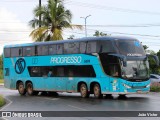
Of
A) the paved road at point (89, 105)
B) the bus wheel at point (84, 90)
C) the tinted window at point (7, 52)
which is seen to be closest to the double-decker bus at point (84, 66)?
the bus wheel at point (84, 90)

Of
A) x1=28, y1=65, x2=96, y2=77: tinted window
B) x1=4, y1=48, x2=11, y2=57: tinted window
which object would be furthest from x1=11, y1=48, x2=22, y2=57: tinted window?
x1=28, y1=65, x2=96, y2=77: tinted window

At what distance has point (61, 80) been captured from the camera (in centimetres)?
3120

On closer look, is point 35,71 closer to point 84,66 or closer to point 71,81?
point 71,81

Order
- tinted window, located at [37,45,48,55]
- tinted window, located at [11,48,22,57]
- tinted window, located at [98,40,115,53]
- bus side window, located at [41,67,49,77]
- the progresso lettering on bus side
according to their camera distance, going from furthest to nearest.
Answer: tinted window, located at [11,48,22,57] → bus side window, located at [41,67,49,77] → tinted window, located at [37,45,48,55] → the progresso lettering on bus side → tinted window, located at [98,40,115,53]

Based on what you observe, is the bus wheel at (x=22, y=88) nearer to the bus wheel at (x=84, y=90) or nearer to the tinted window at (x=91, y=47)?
the bus wheel at (x=84, y=90)

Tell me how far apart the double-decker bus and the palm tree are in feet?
38.4

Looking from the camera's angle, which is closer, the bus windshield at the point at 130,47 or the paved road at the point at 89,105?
the paved road at the point at 89,105

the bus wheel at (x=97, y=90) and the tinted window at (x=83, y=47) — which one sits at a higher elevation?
the tinted window at (x=83, y=47)

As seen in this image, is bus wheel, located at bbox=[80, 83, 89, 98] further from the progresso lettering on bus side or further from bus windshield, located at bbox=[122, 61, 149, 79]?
bus windshield, located at bbox=[122, 61, 149, 79]

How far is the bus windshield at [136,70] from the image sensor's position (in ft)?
87.4

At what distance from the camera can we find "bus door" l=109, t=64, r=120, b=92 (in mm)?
26823

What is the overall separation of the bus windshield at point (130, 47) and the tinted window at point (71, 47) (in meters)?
3.55

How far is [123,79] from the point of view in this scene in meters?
26.5

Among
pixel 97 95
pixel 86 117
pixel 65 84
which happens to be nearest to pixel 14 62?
pixel 65 84
